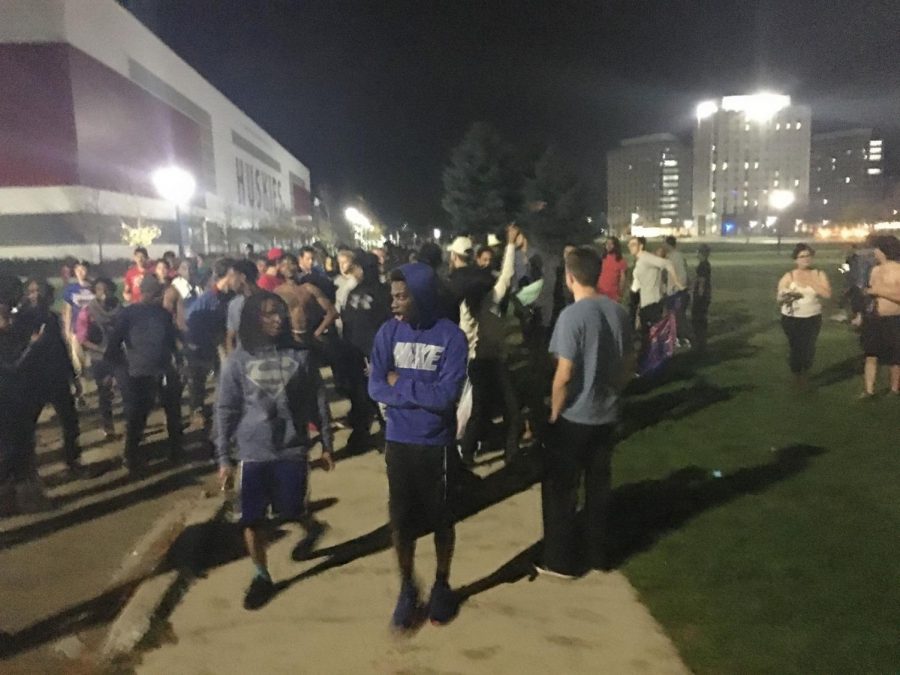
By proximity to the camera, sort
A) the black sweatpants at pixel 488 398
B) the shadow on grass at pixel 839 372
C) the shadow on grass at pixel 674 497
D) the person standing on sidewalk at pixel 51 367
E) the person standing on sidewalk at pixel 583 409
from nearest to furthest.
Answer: the person standing on sidewalk at pixel 583 409 → the shadow on grass at pixel 674 497 → the person standing on sidewalk at pixel 51 367 → the black sweatpants at pixel 488 398 → the shadow on grass at pixel 839 372

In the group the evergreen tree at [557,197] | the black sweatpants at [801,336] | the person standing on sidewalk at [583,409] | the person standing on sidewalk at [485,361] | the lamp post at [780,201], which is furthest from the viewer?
the lamp post at [780,201]

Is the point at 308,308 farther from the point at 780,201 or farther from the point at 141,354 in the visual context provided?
the point at 780,201

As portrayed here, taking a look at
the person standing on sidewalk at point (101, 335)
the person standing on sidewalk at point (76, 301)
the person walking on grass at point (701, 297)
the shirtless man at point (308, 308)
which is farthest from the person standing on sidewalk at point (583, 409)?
the person walking on grass at point (701, 297)

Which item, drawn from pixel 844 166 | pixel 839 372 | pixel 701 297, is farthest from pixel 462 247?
pixel 844 166

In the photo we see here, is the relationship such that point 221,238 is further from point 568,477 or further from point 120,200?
point 568,477

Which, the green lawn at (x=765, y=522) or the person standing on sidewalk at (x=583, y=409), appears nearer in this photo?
the green lawn at (x=765, y=522)

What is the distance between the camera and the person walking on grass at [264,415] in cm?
466

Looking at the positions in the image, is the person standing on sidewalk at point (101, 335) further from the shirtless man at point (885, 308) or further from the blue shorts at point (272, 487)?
the shirtless man at point (885, 308)

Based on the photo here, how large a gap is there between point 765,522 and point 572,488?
1.80 metres

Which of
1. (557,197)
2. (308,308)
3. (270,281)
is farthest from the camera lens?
(557,197)

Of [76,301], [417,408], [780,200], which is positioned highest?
[780,200]

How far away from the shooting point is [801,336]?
9.73m

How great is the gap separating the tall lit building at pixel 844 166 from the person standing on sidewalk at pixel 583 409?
177371 millimetres

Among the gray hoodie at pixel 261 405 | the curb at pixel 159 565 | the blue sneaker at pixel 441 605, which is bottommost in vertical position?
the curb at pixel 159 565
